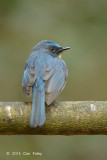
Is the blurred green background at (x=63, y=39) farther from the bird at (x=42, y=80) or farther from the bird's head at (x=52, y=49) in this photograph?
the bird at (x=42, y=80)

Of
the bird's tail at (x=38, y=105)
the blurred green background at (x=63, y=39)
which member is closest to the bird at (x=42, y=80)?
the bird's tail at (x=38, y=105)

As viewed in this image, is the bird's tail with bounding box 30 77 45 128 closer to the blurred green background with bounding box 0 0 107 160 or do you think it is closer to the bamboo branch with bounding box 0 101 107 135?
the bamboo branch with bounding box 0 101 107 135

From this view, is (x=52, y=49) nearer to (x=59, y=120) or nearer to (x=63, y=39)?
(x=59, y=120)

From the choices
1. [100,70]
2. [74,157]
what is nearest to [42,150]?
[74,157]

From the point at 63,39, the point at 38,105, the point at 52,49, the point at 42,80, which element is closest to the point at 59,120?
the point at 38,105

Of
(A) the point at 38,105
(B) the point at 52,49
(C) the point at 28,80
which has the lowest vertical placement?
(A) the point at 38,105

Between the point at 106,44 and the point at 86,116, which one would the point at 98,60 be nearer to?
the point at 106,44
